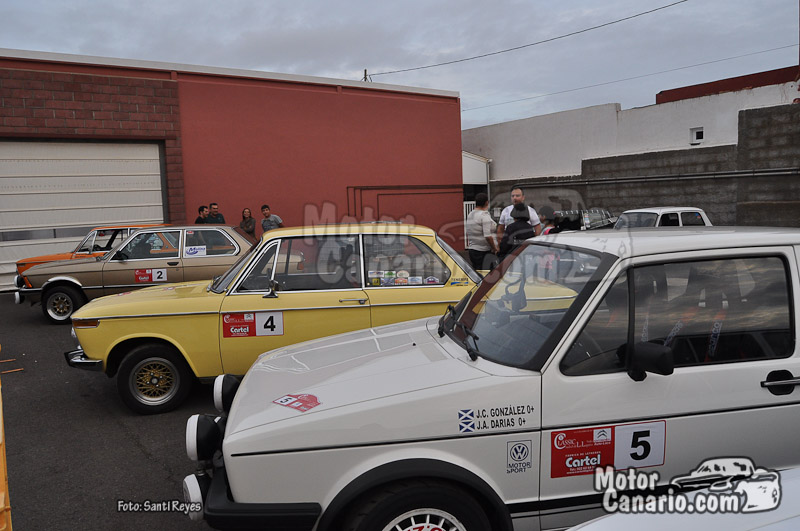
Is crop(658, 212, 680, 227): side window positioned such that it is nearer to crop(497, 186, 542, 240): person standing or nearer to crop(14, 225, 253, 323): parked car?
crop(497, 186, 542, 240): person standing

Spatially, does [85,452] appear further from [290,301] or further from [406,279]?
[406,279]

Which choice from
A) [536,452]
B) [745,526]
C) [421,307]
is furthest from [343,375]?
[421,307]

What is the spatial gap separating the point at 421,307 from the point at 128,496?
270 centimetres

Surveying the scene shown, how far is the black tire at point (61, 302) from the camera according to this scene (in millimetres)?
9430

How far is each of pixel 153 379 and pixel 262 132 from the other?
431 inches

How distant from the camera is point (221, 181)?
14703 millimetres

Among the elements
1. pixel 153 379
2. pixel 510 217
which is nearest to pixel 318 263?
pixel 153 379

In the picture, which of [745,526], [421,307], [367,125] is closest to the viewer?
[745,526]

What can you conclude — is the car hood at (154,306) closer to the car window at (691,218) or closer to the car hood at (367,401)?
the car hood at (367,401)

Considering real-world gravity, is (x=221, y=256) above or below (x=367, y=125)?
below

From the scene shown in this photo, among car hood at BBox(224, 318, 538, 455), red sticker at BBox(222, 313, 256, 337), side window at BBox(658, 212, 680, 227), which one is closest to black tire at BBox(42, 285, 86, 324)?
red sticker at BBox(222, 313, 256, 337)

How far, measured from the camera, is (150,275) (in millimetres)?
9156

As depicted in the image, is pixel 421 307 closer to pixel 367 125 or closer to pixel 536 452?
pixel 536 452

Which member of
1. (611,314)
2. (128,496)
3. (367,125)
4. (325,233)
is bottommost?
(128,496)
